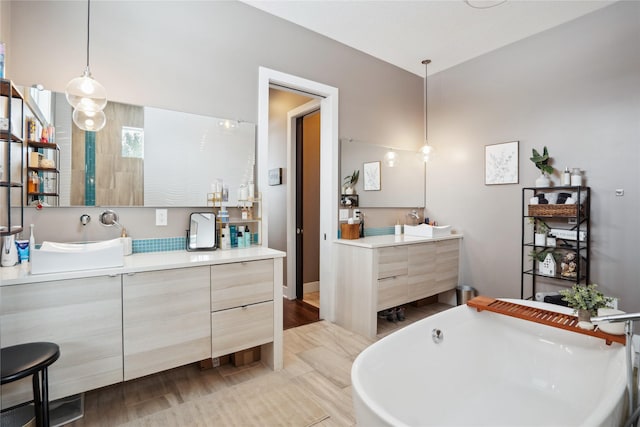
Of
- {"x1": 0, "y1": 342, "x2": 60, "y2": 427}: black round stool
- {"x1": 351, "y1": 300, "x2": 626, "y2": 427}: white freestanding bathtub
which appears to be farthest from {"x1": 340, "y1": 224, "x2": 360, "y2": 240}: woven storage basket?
{"x1": 0, "y1": 342, "x2": 60, "y2": 427}: black round stool

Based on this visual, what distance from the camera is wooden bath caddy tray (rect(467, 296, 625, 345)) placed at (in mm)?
1662

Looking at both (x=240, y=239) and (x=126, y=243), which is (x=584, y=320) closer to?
(x=240, y=239)

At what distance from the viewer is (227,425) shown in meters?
1.75

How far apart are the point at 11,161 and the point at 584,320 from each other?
327 centimetres

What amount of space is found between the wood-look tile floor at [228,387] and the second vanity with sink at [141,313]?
0.78ft

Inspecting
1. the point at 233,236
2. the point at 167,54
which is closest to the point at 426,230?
the point at 233,236

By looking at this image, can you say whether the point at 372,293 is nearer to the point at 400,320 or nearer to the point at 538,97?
the point at 400,320

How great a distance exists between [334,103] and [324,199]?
1.01 metres

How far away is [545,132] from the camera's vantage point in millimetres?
3125

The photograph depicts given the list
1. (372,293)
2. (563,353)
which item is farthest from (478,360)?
(372,293)

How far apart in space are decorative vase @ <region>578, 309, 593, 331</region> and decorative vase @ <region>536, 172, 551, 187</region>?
1659 mm

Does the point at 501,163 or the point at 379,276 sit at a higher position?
the point at 501,163

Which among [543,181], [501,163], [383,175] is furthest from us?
[383,175]

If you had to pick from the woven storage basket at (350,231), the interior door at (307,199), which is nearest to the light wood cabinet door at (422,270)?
the woven storage basket at (350,231)
